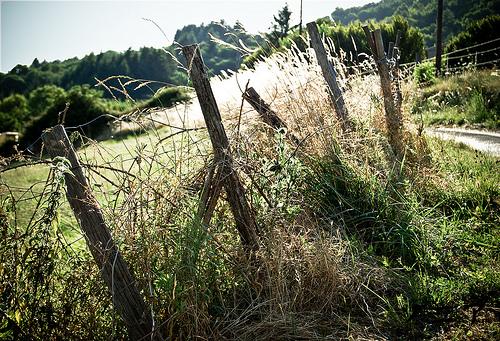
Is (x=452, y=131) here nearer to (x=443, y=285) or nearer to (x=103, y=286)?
(x=443, y=285)

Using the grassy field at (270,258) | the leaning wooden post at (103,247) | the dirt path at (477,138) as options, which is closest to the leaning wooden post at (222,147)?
the grassy field at (270,258)

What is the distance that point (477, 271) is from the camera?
3.12 metres

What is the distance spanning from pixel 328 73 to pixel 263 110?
1259 mm

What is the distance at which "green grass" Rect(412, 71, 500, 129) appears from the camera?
29.3 feet

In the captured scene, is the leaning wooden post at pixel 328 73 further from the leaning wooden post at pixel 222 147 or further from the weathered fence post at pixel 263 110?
the leaning wooden post at pixel 222 147

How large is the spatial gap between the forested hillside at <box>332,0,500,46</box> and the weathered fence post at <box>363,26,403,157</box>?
44.4m

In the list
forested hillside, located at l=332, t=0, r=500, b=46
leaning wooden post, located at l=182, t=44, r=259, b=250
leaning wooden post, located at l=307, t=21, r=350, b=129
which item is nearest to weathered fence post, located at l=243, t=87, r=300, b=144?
leaning wooden post, located at l=307, t=21, r=350, b=129

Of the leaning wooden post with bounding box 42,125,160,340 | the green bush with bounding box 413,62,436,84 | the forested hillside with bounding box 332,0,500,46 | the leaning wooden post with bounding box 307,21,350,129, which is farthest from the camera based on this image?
the forested hillside with bounding box 332,0,500,46

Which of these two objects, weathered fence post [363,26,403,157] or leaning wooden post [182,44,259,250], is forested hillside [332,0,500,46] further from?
leaning wooden post [182,44,259,250]

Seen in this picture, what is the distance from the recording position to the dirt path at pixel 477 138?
6.46 m

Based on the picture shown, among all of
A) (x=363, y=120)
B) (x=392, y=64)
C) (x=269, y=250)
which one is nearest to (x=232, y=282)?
(x=269, y=250)

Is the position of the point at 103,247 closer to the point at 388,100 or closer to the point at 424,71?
the point at 388,100

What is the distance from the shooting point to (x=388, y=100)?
532 centimetres

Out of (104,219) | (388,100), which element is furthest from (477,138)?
(104,219)
